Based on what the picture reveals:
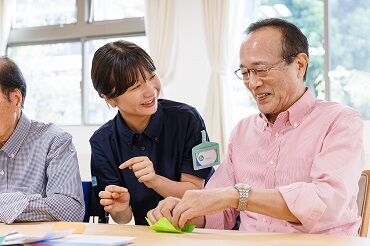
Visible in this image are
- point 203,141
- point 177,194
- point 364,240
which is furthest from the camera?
point 203,141

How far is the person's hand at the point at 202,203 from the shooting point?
1.52 m

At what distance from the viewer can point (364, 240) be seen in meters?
1.40

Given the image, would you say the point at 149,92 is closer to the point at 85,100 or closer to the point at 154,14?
the point at 154,14

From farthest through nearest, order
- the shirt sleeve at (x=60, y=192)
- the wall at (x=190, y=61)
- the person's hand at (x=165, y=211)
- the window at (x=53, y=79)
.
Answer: the window at (x=53, y=79)
the wall at (x=190, y=61)
the shirt sleeve at (x=60, y=192)
the person's hand at (x=165, y=211)

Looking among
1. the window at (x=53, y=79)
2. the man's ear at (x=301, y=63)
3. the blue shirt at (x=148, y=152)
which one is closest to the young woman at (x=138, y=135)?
the blue shirt at (x=148, y=152)

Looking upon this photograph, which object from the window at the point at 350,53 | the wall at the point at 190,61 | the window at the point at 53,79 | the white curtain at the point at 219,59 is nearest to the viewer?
the window at the point at 350,53

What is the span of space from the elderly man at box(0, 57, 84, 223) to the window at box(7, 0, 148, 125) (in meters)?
3.41

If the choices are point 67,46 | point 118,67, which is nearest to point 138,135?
point 118,67

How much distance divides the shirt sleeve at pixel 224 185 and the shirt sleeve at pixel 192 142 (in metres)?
0.18

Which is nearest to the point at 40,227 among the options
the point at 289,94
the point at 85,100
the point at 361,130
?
the point at 289,94

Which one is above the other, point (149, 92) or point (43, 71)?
point (43, 71)

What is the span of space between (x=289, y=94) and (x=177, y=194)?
1.82 feet

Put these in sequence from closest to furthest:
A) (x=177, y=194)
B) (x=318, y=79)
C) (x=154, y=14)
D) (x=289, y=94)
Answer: (x=289, y=94)
(x=177, y=194)
(x=318, y=79)
(x=154, y=14)

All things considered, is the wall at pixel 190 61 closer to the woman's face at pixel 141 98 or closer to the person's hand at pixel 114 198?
the woman's face at pixel 141 98
